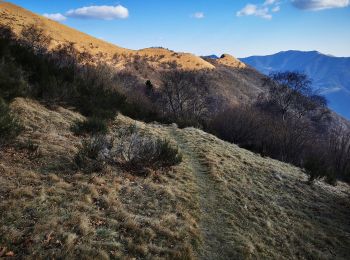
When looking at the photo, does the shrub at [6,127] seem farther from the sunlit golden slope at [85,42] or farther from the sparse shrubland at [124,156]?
the sunlit golden slope at [85,42]

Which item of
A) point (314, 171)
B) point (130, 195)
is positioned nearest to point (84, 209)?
point (130, 195)

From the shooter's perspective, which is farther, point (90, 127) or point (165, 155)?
point (90, 127)

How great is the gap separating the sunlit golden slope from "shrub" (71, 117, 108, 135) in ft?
181

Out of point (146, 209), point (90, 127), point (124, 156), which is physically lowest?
point (146, 209)

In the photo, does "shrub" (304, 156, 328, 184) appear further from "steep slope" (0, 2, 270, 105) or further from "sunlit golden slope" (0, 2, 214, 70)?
"sunlit golden slope" (0, 2, 214, 70)

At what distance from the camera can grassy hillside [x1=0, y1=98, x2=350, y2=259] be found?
5.78 m

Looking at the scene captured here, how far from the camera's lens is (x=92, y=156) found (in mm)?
9008

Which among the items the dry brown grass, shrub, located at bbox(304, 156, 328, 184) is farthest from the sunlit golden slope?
the dry brown grass

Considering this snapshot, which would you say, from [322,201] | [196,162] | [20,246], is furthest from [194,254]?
[322,201]

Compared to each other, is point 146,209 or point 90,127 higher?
point 90,127

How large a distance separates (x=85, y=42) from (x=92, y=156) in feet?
237

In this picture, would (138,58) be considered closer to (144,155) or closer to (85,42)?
(85,42)

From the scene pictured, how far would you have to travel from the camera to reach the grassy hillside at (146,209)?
5.78 metres

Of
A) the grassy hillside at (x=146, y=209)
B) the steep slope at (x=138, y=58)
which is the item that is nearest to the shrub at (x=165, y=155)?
the grassy hillside at (x=146, y=209)
